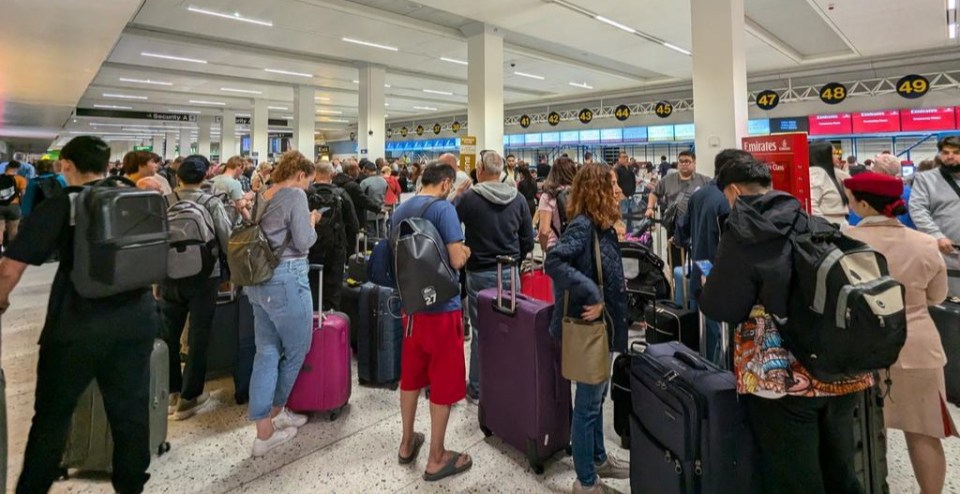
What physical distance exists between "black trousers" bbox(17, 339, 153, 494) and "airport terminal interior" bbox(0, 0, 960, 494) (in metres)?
0.33

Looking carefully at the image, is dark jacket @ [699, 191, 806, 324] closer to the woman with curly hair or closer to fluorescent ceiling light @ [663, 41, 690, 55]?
the woman with curly hair

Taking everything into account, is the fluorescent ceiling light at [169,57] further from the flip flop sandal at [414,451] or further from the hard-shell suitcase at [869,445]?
the hard-shell suitcase at [869,445]

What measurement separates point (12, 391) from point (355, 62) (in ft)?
32.4

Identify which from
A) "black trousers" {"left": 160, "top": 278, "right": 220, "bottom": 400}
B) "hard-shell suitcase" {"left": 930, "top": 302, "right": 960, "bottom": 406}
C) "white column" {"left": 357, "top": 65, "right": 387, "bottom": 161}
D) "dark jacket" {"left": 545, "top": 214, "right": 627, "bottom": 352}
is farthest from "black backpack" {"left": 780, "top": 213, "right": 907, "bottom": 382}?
"white column" {"left": 357, "top": 65, "right": 387, "bottom": 161}

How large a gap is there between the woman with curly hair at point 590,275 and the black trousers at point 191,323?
6.60 ft

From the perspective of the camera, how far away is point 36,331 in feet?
13.5

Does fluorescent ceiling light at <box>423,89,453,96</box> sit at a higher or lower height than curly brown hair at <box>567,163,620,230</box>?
higher

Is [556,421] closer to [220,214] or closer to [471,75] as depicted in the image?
[220,214]

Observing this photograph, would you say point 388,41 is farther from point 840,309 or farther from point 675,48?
point 840,309

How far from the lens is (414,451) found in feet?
7.60

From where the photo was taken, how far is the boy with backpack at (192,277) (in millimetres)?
2510

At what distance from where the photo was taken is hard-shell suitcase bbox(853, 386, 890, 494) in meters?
1.45

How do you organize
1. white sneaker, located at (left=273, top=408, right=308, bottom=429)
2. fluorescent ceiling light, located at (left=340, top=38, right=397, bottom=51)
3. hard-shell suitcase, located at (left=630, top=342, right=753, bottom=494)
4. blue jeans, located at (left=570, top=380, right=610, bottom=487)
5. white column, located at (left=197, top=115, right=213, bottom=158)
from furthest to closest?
white column, located at (left=197, top=115, right=213, bottom=158) → fluorescent ceiling light, located at (left=340, top=38, right=397, bottom=51) → white sneaker, located at (left=273, top=408, right=308, bottom=429) → blue jeans, located at (left=570, top=380, right=610, bottom=487) → hard-shell suitcase, located at (left=630, top=342, right=753, bottom=494)

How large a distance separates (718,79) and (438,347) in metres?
5.00
